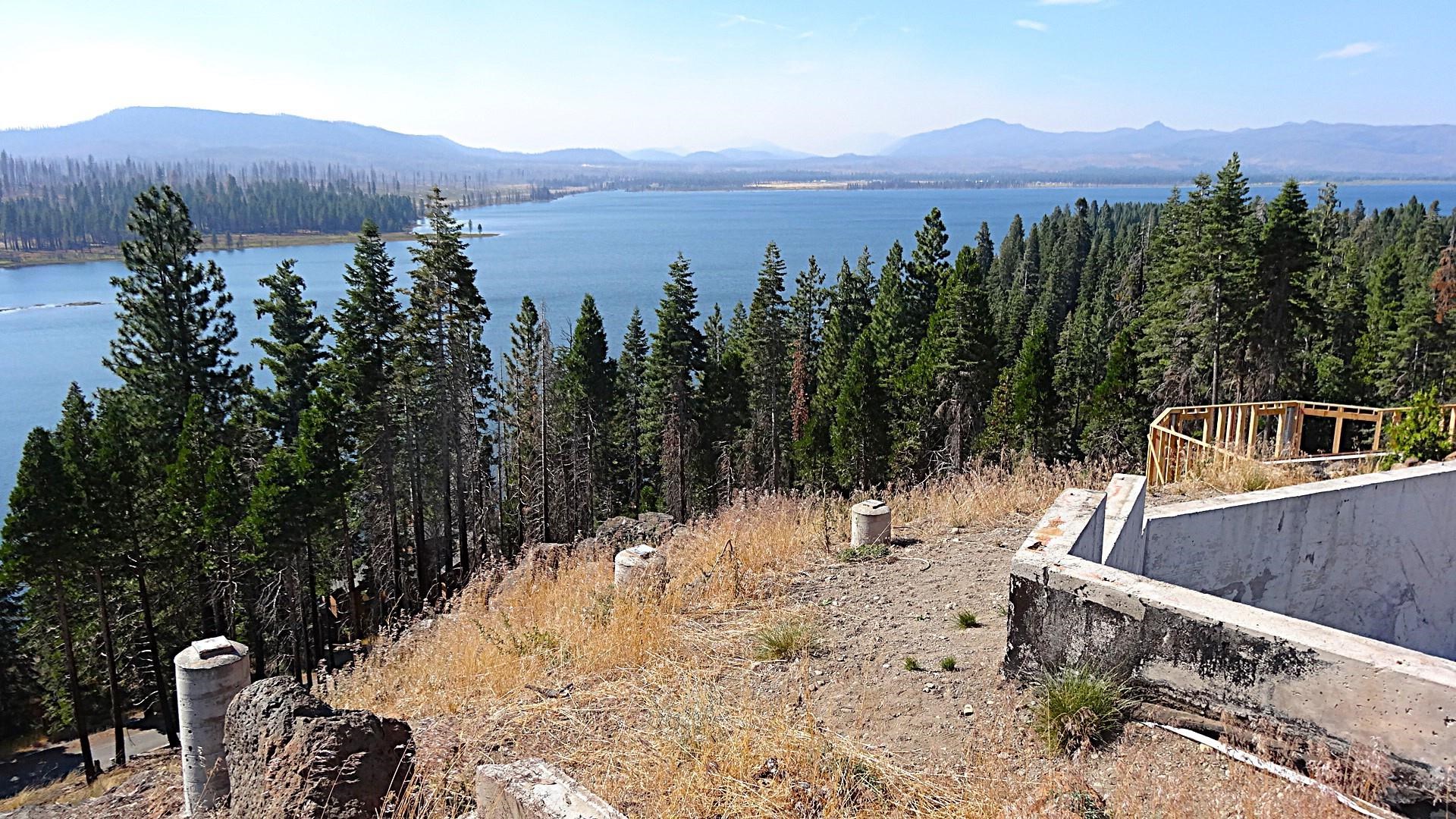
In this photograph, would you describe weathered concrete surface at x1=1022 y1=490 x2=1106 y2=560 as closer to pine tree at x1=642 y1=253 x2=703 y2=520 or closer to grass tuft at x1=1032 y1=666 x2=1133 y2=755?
grass tuft at x1=1032 y1=666 x2=1133 y2=755

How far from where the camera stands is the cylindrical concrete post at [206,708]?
20.3 feet

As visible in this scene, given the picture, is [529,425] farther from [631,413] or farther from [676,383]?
[631,413]

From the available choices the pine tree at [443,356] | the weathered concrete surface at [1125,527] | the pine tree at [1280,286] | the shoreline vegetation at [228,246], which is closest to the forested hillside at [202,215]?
the shoreline vegetation at [228,246]

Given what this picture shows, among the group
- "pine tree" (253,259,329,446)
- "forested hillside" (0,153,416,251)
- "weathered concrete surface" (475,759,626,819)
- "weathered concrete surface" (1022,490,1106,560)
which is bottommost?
"pine tree" (253,259,329,446)

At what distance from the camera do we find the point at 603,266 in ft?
360

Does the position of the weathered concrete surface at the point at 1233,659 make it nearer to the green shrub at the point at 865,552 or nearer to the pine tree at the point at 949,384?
the green shrub at the point at 865,552

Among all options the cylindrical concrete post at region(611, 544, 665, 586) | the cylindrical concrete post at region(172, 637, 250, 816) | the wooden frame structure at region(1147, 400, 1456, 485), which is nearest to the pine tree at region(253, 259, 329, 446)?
the cylindrical concrete post at region(611, 544, 665, 586)

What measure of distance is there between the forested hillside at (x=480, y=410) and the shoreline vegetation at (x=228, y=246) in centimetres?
7765

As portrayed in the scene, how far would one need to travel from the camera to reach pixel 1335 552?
7.30m

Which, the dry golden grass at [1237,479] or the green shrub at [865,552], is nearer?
the green shrub at [865,552]

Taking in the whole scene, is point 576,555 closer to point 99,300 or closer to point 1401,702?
point 1401,702

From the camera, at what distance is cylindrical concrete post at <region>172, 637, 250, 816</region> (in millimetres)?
6195

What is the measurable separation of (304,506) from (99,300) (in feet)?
283

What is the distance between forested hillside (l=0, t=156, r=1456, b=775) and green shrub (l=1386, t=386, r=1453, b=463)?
3461 mm
